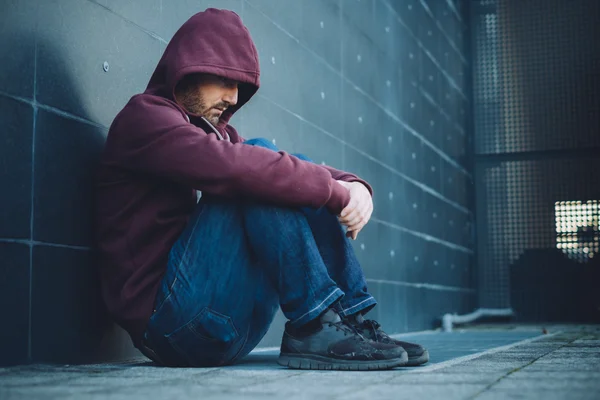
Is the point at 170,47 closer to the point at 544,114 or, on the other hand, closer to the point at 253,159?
the point at 253,159

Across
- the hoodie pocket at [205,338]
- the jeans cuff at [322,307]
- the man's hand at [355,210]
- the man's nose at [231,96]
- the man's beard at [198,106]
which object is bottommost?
the hoodie pocket at [205,338]

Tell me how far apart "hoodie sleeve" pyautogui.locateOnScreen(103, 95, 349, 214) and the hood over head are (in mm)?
183

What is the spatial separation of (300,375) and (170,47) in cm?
95

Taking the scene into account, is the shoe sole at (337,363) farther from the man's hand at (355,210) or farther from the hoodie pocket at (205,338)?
the man's hand at (355,210)

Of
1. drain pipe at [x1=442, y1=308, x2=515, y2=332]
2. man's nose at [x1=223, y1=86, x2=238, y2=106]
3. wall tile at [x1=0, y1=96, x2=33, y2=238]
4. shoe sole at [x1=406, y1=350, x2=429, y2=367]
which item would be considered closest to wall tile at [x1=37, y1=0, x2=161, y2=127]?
wall tile at [x1=0, y1=96, x2=33, y2=238]

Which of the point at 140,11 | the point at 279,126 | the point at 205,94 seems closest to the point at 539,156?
the point at 279,126

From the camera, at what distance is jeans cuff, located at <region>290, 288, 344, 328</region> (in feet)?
6.46

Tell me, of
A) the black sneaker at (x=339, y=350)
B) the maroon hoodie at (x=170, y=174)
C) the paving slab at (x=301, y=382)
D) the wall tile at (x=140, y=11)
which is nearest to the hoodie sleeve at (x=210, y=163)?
the maroon hoodie at (x=170, y=174)

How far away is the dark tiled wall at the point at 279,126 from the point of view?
208 cm

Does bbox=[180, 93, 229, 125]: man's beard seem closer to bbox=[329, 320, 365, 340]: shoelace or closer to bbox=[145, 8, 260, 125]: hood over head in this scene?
bbox=[145, 8, 260, 125]: hood over head

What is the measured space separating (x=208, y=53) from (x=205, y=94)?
0.13m

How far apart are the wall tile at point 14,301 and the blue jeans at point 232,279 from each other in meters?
0.29

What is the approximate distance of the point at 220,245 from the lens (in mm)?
1990

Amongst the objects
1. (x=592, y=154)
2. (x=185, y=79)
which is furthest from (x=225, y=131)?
(x=592, y=154)
